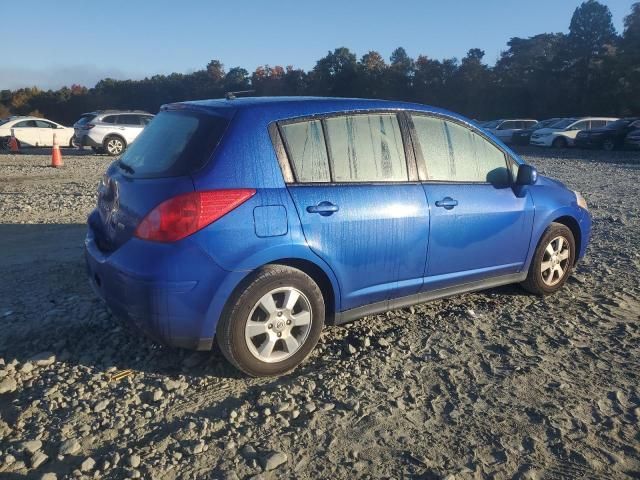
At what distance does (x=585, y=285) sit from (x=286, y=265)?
3.31m

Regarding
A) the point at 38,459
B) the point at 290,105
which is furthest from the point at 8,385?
the point at 290,105

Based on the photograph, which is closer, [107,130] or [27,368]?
[27,368]

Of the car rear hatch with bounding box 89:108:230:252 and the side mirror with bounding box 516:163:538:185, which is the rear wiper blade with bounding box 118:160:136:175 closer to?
the car rear hatch with bounding box 89:108:230:252

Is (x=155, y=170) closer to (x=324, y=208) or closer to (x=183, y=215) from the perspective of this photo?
(x=183, y=215)

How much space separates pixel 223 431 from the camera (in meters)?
3.09

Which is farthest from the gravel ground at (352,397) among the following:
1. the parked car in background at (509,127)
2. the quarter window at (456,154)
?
the parked car in background at (509,127)

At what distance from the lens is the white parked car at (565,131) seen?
27438 millimetres

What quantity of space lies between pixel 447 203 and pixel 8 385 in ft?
10.2

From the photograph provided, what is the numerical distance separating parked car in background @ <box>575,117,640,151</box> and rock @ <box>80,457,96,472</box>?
28.1 meters

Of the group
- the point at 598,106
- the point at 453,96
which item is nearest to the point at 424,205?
the point at 598,106

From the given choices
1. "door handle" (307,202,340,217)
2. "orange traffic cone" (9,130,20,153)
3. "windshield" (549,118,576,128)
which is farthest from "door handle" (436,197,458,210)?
"windshield" (549,118,576,128)

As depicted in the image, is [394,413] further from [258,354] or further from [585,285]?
[585,285]

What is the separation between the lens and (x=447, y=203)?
427 cm

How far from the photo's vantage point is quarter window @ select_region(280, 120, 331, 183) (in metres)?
3.73
